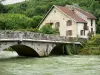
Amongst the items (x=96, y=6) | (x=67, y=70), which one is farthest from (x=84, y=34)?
(x=67, y=70)

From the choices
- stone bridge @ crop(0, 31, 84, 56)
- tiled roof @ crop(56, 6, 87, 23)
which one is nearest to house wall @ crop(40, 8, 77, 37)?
tiled roof @ crop(56, 6, 87, 23)

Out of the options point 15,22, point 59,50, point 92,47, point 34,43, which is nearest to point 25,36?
point 34,43

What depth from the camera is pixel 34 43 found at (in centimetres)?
5228

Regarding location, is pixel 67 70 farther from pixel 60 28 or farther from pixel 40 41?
pixel 60 28

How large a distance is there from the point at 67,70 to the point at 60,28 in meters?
37.4

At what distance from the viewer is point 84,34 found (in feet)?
245

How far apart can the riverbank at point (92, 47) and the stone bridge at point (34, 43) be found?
1924 millimetres

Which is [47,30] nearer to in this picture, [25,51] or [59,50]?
[59,50]

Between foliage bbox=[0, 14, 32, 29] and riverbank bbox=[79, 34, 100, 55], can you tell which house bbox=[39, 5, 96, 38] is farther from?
riverbank bbox=[79, 34, 100, 55]

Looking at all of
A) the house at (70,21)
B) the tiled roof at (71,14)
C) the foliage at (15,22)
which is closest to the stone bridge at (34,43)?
the house at (70,21)

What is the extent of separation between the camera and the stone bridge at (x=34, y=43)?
47772 mm

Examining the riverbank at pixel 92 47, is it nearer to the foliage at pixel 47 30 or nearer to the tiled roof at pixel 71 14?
the foliage at pixel 47 30

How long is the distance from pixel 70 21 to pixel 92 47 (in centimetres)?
1391

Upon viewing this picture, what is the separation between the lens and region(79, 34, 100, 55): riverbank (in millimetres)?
57869
